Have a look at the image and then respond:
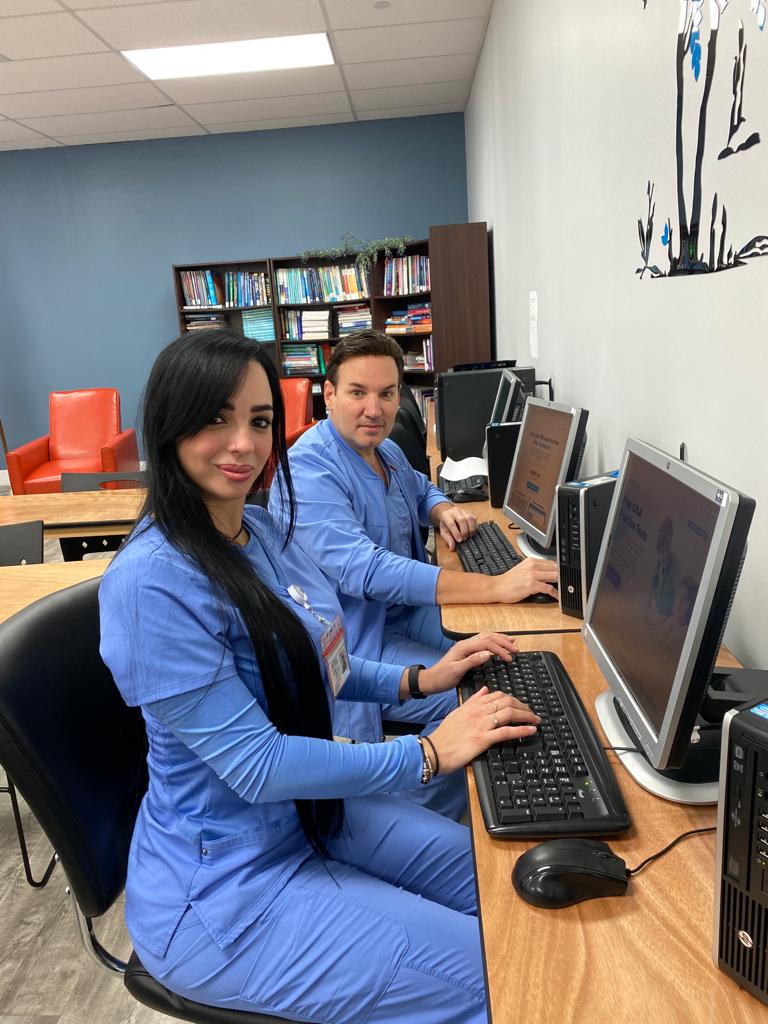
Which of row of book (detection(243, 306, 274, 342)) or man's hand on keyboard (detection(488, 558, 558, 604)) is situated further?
row of book (detection(243, 306, 274, 342))

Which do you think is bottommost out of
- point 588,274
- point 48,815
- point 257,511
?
point 48,815

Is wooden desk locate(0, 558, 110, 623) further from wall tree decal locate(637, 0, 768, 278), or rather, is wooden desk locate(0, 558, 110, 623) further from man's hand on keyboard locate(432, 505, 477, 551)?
wall tree decal locate(637, 0, 768, 278)

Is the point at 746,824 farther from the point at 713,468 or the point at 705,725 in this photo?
the point at 713,468

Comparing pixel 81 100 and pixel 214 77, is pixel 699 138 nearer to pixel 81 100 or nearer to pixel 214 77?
pixel 214 77

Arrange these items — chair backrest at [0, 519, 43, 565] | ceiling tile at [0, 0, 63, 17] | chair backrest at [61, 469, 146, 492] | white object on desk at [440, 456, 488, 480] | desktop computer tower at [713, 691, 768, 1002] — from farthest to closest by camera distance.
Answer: chair backrest at [61, 469, 146, 492], ceiling tile at [0, 0, 63, 17], white object on desk at [440, 456, 488, 480], chair backrest at [0, 519, 43, 565], desktop computer tower at [713, 691, 768, 1002]

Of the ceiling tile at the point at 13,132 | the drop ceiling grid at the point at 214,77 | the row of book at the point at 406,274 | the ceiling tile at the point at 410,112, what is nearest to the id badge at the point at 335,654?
the drop ceiling grid at the point at 214,77

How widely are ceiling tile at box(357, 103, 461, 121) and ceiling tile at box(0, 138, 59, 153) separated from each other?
8.82ft

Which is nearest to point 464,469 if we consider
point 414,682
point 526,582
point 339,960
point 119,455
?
point 526,582

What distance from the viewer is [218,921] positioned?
98cm

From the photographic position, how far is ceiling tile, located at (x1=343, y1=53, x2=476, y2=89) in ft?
15.6

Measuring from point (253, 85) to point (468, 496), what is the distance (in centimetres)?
397

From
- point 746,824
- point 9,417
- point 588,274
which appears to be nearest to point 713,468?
point 746,824

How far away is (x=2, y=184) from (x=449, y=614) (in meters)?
6.83

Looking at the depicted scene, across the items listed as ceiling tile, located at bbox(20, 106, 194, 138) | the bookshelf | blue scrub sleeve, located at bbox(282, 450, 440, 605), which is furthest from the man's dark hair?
ceiling tile, located at bbox(20, 106, 194, 138)
